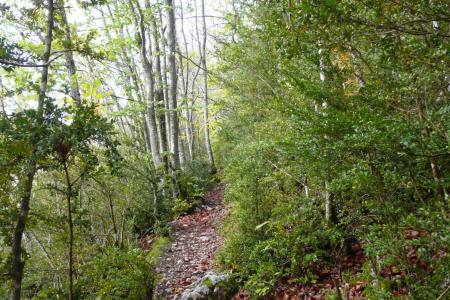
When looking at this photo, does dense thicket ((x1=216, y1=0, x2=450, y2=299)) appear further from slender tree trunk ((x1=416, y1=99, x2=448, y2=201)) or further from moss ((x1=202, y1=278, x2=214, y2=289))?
moss ((x1=202, y1=278, x2=214, y2=289))

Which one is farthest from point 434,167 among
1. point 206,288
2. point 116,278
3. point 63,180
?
point 63,180

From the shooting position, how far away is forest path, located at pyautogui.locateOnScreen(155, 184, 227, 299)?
6012mm

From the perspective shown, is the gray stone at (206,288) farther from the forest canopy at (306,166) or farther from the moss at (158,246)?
the moss at (158,246)

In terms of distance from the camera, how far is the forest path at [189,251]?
6.01m

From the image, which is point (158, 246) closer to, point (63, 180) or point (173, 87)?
point (63, 180)

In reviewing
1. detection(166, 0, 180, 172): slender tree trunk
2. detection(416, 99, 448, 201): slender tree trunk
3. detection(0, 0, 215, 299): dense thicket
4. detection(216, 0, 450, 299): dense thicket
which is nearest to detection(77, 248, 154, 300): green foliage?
detection(0, 0, 215, 299): dense thicket

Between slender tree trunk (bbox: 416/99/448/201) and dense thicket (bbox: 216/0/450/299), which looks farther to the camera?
slender tree trunk (bbox: 416/99/448/201)

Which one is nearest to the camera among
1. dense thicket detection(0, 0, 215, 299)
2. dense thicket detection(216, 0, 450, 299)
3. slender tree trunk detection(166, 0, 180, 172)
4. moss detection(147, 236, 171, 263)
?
dense thicket detection(216, 0, 450, 299)

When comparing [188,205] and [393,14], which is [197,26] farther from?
[393,14]

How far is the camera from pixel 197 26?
17875mm

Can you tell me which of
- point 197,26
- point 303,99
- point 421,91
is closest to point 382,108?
point 421,91

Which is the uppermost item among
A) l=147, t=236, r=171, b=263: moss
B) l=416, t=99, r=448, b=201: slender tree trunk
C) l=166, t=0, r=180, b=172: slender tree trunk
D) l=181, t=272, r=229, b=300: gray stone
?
l=166, t=0, r=180, b=172: slender tree trunk

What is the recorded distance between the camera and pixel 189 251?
7559 mm

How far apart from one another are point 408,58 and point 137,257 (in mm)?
4184
